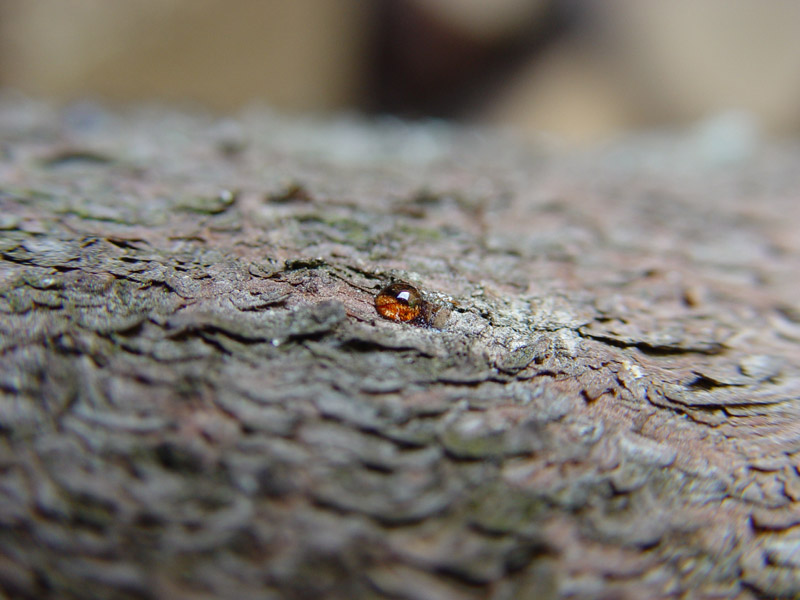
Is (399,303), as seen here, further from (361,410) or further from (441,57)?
(441,57)

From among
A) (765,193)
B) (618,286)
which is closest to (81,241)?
(618,286)

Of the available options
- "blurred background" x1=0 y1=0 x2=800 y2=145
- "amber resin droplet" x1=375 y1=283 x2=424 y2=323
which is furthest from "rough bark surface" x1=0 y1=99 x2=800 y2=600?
"blurred background" x1=0 y1=0 x2=800 y2=145

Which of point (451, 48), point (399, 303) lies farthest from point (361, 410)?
point (451, 48)

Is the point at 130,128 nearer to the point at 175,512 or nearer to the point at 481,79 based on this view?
the point at 175,512

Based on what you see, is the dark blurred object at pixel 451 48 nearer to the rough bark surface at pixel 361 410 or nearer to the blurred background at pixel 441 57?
the blurred background at pixel 441 57

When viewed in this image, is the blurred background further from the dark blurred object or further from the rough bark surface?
the rough bark surface

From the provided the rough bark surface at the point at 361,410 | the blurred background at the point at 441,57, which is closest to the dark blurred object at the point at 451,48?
the blurred background at the point at 441,57

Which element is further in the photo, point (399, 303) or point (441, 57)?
point (441, 57)
